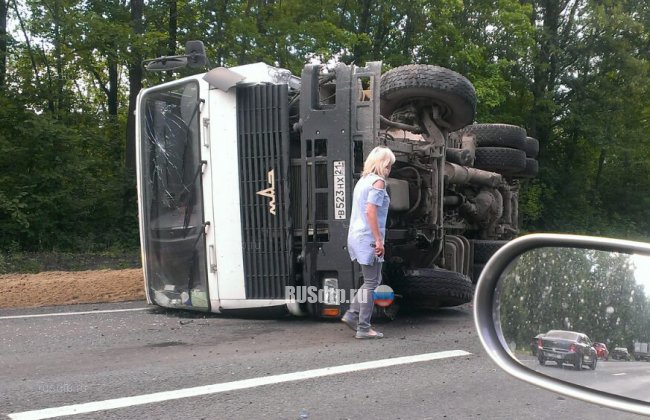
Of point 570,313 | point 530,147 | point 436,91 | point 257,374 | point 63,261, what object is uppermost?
point 436,91

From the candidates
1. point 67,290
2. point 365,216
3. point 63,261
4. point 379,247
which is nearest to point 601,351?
point 379,247

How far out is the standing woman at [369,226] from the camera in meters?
5.24

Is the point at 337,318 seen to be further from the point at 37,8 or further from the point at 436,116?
the point at 37,8

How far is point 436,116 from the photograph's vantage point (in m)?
6.50

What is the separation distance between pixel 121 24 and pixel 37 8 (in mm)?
2084

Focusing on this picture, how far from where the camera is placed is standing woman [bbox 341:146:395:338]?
206 inches

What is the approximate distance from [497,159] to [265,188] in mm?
4430

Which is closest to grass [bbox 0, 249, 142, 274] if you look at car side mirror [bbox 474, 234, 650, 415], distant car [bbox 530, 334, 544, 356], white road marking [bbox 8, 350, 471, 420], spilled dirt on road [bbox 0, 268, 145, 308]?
spilled dirt on road [bbox 0, 268, 145, 308]

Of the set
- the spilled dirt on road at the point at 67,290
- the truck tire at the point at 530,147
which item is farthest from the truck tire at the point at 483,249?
the spilled dirt on road at the point at 67,290

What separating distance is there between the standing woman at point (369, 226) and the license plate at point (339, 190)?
0.65ft

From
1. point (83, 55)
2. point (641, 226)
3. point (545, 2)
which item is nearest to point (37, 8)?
point (83, 55)

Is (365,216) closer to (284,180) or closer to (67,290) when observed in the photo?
(284,180)

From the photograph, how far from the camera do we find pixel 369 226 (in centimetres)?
529

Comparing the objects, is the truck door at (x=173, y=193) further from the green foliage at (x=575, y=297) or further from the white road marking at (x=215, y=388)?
the green foliage at (x=575, y=297)
